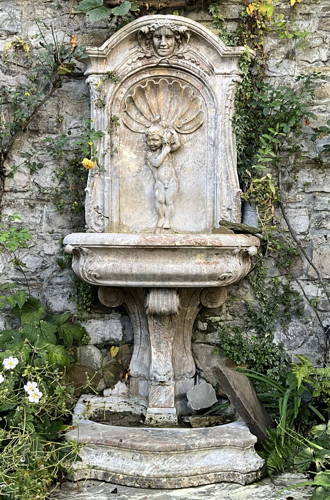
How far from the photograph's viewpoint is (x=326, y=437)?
3.26 meters

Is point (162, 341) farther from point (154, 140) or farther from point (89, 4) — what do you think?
point (89, 4)

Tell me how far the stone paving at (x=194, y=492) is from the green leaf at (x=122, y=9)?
2.52 meters

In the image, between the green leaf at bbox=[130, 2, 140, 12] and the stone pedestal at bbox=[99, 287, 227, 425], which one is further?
the green leaf at bbox=[130, 2, 140, 12]

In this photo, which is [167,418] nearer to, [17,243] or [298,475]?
[298,475]

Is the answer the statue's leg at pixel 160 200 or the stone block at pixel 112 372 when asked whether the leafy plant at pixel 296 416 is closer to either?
the stone block at pixel 112 372

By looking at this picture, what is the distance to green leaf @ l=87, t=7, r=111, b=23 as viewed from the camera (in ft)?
12.5

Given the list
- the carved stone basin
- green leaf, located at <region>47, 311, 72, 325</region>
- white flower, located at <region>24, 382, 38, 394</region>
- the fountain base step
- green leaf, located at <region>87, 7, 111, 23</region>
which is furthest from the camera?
green leaf, located at <region>47, 311, 72, 325</region>

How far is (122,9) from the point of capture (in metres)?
3.82

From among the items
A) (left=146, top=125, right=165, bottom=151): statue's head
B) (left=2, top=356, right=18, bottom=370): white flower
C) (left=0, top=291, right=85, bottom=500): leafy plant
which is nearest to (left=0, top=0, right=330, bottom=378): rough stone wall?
(left=0, top=291, right=85, bottom=500): leafy plant

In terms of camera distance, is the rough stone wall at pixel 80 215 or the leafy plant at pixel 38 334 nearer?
the leafy plant at pixel 38 334

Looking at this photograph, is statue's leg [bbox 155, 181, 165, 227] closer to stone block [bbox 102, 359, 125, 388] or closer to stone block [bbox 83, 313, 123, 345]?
stone block [bbox 83, 313, 123, 345]

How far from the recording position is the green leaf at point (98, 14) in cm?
382

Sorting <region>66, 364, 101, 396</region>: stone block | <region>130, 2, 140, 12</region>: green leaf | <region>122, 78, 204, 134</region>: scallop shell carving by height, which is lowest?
<region>66, 364, 101, 396</region>: stone block

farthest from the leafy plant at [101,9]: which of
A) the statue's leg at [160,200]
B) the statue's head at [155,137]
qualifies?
the statue's leg at [160,200]
